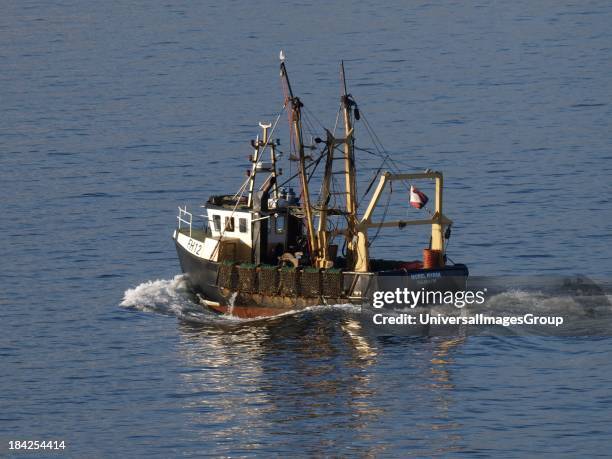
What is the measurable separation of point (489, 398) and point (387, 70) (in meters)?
80.3

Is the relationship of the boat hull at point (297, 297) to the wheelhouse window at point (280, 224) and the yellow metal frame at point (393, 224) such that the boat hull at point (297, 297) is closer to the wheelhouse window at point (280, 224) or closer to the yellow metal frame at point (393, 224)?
the yellow metal frame at point (393, 224)

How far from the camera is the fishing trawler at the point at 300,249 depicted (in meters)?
65.3

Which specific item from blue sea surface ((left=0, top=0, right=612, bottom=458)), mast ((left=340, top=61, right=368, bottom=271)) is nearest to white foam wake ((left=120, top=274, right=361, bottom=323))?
blue sea surface ((left=0, top=0, right=612, bottom=458))

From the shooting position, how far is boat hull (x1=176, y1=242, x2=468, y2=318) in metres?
64.4

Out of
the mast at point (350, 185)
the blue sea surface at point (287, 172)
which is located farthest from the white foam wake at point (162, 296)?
the mast at point (350, 185)

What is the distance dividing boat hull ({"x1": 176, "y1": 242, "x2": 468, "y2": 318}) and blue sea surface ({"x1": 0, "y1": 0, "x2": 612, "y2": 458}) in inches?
29.8

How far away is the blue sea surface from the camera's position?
5447cm

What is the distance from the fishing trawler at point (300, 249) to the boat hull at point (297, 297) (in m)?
0.04

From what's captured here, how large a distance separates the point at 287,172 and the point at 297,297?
25.7 meters

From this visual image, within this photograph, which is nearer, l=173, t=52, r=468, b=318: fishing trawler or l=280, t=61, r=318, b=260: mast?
l=173, t=52, r=468, b=318: fishing trawler

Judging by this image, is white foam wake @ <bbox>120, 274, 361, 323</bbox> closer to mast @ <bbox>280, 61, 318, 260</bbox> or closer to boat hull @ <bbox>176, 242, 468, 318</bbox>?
boat hull @ <bbox>176, 242, 468, 318</bbox>

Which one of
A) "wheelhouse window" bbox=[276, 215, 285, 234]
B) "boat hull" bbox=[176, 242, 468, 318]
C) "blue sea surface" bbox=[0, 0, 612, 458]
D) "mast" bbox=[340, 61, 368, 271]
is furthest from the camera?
"wheelhouse window" bbox=[276, 215, 285, 234]

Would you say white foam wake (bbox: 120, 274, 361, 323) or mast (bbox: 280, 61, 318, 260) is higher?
mast (bbox: 280, 61, 318, 260)

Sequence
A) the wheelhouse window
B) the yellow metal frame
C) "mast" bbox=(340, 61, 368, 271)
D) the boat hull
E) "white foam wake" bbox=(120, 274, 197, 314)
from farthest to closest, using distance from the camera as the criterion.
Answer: "white foam wake" bbox=(120, 274, 197, 314) < the wheelhouse window < "mast" bbox=(340, 61, 368, 271) < the yellow metal frame < the boat hull
